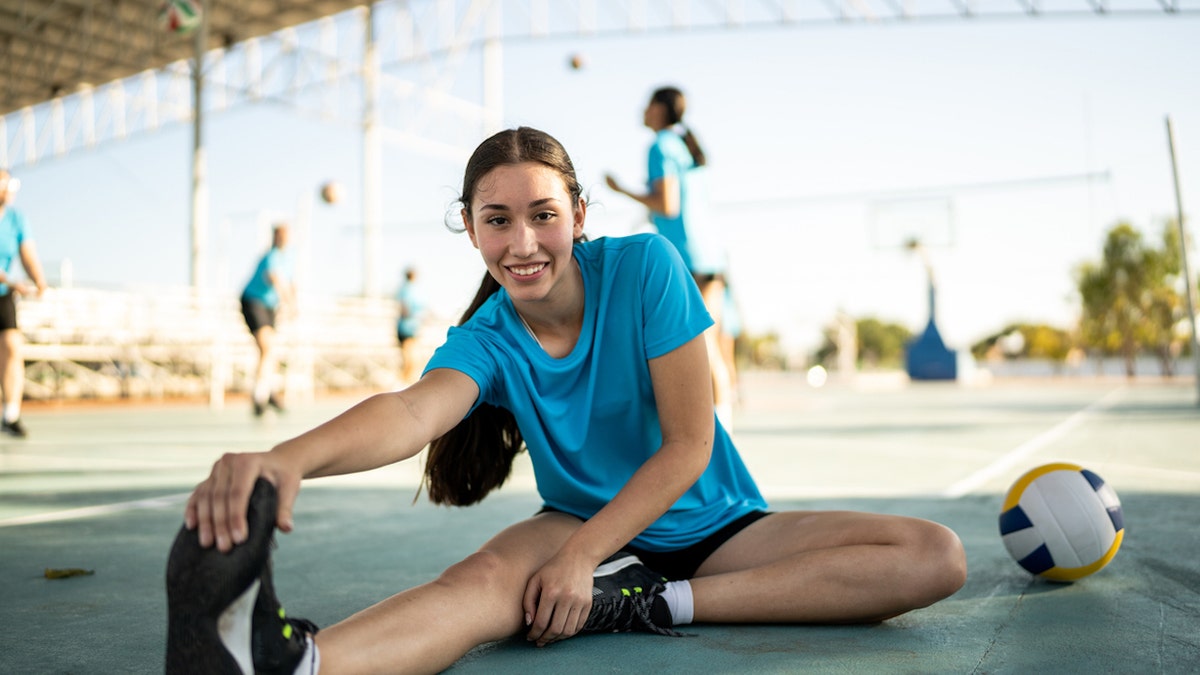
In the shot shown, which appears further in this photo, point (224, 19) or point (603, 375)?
point (224, 19)

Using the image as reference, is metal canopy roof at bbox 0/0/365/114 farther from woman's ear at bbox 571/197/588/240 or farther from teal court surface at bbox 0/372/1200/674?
woman's ear at bbox 571/197/588/240

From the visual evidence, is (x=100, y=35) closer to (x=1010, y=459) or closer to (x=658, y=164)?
(x=658, y=164)

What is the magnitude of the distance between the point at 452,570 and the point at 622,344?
482mm

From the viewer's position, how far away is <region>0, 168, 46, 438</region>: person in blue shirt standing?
215 inches

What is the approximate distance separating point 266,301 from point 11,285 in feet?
8.64

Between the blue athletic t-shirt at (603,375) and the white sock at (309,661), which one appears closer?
the white sock at (309,661)

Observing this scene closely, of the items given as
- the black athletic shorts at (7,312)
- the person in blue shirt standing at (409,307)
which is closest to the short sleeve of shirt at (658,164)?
the black athletic shorts at (7,312)

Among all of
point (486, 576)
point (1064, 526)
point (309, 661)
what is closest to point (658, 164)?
point (1064, 526)

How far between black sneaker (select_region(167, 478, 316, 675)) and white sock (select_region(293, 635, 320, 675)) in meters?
0.07

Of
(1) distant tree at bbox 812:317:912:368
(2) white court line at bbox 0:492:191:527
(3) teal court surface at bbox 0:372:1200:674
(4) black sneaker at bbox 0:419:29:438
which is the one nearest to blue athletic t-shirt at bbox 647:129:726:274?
(3) teal court surface at bbox 0:372:1200:674

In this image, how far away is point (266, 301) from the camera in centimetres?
795

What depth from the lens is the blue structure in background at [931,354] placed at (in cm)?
2016

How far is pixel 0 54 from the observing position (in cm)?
1964

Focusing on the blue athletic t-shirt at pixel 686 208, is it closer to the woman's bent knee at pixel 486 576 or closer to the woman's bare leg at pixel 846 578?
Result: the woman's bare leg at pixel 846 578
